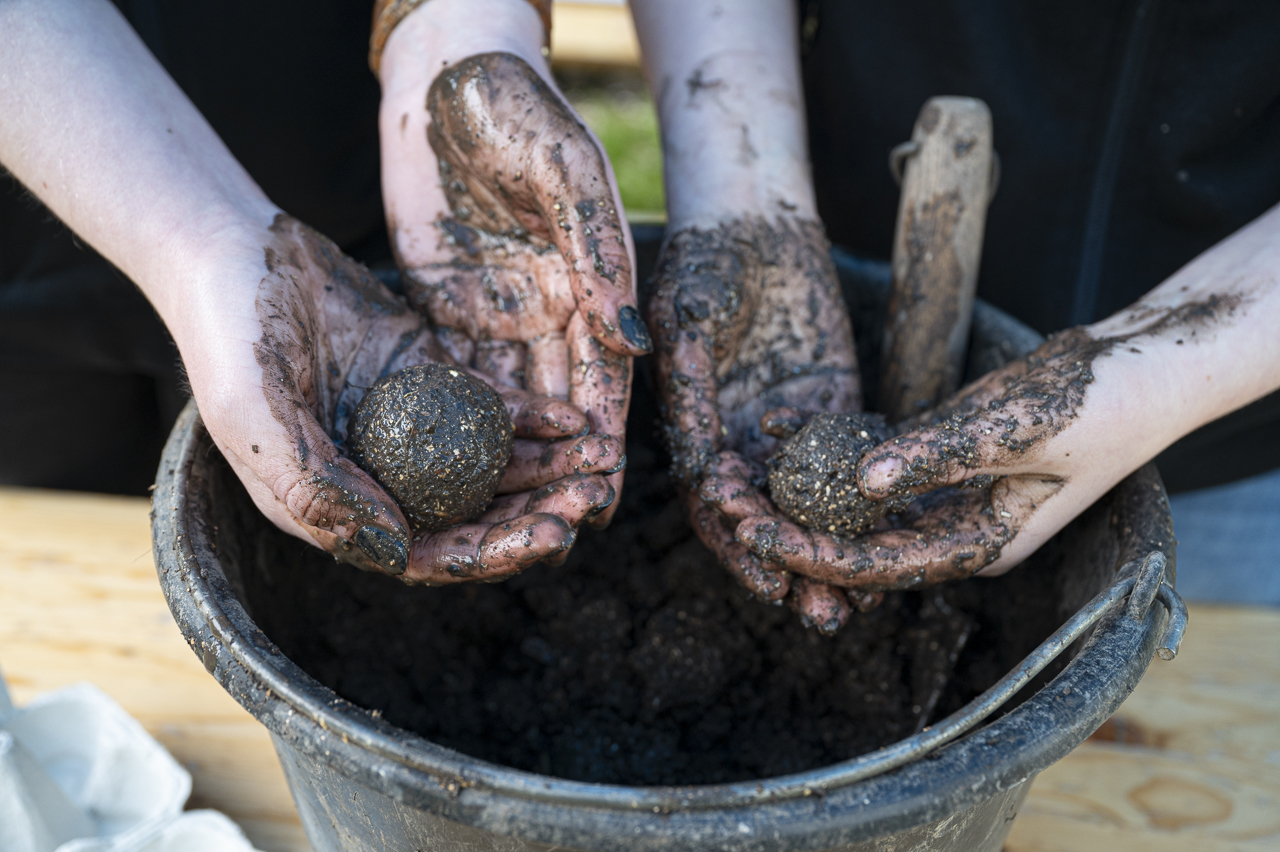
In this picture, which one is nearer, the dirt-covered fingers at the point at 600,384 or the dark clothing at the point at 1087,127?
the dirt-covered fingers at the point at 600,384

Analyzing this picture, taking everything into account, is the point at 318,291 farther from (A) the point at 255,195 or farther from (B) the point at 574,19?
(B) the point at 574,19

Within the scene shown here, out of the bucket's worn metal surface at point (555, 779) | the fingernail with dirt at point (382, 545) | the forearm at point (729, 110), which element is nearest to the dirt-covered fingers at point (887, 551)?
the bucket's worn metal surface at point (555, 779)

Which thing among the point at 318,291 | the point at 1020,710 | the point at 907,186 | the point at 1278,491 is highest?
the point at 907,186

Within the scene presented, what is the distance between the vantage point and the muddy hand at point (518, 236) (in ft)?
3.22

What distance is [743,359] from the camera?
119 centimetres

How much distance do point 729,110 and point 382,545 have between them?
34.6 inches

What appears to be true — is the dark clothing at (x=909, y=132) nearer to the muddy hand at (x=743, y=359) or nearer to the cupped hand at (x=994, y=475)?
the muddy hand at (x=743, y=359)

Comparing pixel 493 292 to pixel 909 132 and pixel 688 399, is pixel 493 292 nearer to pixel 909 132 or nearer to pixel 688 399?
pixel 688 399

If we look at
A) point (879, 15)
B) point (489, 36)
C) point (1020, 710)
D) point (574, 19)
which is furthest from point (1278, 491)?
point (574, 19)

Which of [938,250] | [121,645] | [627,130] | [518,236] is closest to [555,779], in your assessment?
[518,236]

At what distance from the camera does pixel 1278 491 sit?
1562 millimetres

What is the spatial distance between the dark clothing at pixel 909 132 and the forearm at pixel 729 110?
21cm

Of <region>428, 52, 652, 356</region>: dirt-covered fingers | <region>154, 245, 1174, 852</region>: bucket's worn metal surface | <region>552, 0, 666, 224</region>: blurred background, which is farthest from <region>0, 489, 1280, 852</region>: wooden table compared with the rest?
<region>552, 0, 666, 224</region>: blurred background

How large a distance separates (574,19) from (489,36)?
2817mm
